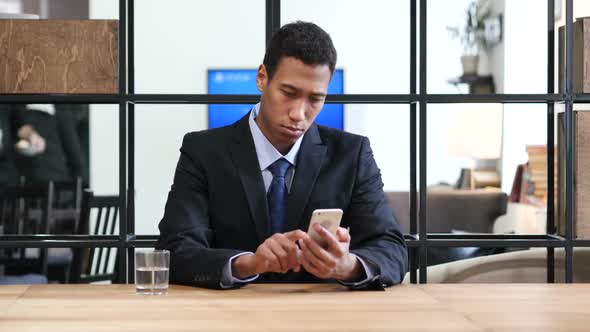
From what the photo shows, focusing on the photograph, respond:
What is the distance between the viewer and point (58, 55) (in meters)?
2.43

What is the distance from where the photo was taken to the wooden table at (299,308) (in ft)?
4.48

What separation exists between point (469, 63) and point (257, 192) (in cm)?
464

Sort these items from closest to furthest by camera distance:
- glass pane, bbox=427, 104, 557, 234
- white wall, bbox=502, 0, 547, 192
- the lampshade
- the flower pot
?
glass pane, bbox=427, 104, 557, 234
the lampshade
white wall, bbox=502, 0, 547, 192
the flower pot

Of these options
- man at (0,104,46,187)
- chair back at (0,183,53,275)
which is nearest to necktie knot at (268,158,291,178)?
chair back at (0,183,53,275)

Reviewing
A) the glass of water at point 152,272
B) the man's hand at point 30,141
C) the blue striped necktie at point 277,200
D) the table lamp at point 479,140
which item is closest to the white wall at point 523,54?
the table lamp at point 479,140

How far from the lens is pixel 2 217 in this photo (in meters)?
3.94

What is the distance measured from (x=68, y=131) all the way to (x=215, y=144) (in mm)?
3041

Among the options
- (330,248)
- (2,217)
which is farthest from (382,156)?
(330,248)

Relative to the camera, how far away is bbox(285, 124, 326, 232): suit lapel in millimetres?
2088

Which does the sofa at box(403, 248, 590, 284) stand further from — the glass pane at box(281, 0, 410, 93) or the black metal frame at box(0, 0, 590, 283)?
the glass pane at box(281, 0, 410, 93)

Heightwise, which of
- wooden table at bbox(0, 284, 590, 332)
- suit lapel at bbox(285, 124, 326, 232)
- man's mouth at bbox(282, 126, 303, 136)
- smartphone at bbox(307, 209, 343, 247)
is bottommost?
wooden table at bbox(0, 284, 590, 332)

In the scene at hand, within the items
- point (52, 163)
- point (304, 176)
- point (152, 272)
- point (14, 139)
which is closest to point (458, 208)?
point (304, 176)

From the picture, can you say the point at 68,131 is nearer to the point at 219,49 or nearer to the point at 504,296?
the point at 219,49

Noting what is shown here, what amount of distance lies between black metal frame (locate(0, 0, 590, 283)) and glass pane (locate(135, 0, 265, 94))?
3579 millimetres
